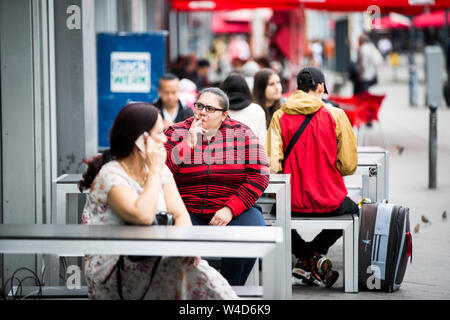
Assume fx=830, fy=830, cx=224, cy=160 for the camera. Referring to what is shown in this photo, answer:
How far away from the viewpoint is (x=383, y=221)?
6.03 m

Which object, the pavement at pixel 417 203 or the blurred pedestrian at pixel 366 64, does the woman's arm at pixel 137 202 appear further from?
the blurred pedestrian at pixel 366 64

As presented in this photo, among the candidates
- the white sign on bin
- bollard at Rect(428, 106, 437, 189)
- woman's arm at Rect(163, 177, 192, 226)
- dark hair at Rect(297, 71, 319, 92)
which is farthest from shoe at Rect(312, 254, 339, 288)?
bollard at Rect(428, 106, 437, 189)

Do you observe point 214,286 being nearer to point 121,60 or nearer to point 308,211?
point 308,211

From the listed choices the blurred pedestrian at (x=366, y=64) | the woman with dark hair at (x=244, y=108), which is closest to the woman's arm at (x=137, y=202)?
the woman with dark hair at (x=244, y=108)

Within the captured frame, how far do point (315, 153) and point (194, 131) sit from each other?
1255 mm

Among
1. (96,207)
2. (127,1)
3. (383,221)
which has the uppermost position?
(127,1)

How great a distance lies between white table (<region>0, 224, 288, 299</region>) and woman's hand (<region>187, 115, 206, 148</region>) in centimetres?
152

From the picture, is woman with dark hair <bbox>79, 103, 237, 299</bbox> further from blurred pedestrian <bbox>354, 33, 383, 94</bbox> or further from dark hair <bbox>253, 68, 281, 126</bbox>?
blurred pedestrian <bbox>354, 33, 383, 94</bbox>

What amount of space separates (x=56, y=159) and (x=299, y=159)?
6.47 feet

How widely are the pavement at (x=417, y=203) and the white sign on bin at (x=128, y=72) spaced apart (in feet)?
8.30

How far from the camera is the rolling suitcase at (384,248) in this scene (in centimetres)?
595

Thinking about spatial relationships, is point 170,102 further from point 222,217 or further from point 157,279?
point 157,279

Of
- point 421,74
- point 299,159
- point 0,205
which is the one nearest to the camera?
point 0,205

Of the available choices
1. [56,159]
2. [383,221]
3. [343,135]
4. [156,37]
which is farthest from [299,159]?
[156,37]
